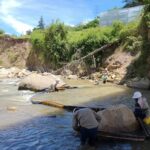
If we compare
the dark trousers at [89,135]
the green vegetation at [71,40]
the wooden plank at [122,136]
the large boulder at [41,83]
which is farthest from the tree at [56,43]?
the dark trousers at [89,135]

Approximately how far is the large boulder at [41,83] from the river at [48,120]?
94 centimetres

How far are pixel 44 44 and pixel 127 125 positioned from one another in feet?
121

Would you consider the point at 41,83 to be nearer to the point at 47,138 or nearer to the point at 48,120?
the point at 48,120

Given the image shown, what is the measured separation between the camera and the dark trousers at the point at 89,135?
11469mm

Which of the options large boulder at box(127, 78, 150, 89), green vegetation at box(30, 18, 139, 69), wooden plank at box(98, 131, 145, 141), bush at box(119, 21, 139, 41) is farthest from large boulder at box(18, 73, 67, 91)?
wooden plank at box(98, 131, 145, 141)

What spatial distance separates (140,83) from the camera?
26.5 m

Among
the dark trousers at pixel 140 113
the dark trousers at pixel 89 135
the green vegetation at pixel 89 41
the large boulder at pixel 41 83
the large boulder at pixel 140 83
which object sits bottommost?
the dark trousers at pixel 89 135

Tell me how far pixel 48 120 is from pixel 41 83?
36.9 ft

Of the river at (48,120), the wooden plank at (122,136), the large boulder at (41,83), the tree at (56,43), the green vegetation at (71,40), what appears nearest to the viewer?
the wooden plank at (122,136)

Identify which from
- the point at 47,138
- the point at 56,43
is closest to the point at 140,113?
the point at 47,138

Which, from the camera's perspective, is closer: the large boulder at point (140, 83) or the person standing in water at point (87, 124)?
the person standing in water at point (87, 124)

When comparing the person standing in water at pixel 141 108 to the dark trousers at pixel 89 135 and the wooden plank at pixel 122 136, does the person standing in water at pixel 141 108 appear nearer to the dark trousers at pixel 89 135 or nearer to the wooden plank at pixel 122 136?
the wooden plank at pixel 122 136

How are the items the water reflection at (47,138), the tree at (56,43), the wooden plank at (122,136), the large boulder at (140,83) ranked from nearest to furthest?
the water reflection at (47,138), the wooden plank at (122,136), the large boulder at (140,83), the tree at (56,43)

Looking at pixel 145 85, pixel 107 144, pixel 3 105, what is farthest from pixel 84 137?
pixel 145 85
